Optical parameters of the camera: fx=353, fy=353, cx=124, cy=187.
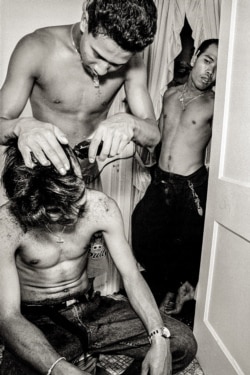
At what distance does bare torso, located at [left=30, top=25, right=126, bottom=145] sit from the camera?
155cm

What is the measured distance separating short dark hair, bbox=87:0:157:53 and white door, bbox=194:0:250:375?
1.53ft

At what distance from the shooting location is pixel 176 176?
2453 millimetres

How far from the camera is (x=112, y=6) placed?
125cm

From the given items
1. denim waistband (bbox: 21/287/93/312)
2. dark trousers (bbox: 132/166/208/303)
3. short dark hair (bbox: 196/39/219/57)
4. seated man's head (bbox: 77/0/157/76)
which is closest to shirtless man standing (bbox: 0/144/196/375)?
denim waistband (bbox: 21/287/93/312)

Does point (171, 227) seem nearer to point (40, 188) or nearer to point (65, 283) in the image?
point (65, 283)

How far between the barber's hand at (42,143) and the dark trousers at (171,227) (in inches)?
57.6

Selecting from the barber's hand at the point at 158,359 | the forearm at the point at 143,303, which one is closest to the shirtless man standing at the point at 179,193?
the forearm at the point at 143,303

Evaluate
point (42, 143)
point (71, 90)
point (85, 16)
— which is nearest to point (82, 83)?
point (71, 90)

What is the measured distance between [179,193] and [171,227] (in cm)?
26

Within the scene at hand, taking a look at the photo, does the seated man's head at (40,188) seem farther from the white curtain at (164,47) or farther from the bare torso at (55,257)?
the white curtain at (164,47)

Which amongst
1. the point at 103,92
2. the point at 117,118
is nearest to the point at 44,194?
the point at 117,118

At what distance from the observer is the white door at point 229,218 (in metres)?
1.43

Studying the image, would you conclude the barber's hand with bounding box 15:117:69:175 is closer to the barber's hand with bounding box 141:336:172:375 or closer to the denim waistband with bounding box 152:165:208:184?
the barber's hand with bounding box 141:336:172:375

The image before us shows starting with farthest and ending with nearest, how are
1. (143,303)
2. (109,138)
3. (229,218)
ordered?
1. (229,218)
2. (143,303)
3. (109,138)
